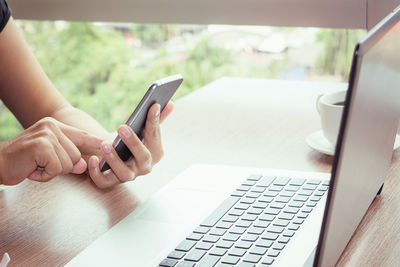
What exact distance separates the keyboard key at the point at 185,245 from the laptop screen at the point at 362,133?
17 cm

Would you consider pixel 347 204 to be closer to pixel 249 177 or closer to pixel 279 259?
pixel 279 259

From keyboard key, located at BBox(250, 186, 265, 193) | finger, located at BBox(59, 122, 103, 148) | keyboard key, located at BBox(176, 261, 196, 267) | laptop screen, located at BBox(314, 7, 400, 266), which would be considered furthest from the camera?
finger, located at BBox(59, 122, 103, 148)

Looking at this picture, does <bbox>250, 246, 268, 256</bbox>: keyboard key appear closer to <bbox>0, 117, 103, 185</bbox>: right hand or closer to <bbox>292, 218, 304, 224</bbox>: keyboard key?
<bbox>292, 218, 304, 224</bbox>: keyboard key

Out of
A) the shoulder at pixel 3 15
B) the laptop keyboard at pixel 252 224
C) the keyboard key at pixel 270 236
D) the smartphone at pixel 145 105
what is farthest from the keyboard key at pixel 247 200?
the shoulder at pixel 3 15

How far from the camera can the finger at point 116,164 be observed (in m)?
0.96

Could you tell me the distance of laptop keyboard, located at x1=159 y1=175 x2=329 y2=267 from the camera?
72 cm

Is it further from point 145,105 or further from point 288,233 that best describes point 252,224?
point 145,105

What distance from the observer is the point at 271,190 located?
3.00 ft

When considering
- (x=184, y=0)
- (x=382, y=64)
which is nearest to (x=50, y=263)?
(x=382, y=64)

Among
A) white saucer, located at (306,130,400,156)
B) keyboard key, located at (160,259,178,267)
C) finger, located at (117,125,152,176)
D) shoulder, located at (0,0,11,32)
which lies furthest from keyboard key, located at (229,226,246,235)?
shoulder, located at (0,0,11,32)

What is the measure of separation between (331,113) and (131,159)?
35 centimetres

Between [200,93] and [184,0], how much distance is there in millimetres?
437

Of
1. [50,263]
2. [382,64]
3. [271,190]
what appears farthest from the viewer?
[271,190]

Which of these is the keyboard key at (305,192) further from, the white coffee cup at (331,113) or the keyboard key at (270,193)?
the white coffee cup at (331,113)
